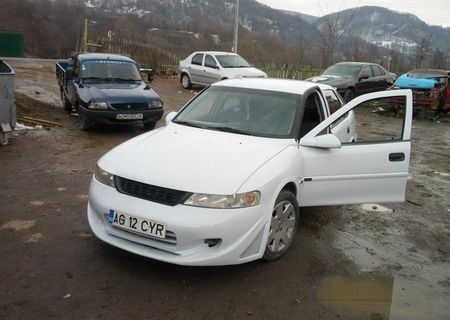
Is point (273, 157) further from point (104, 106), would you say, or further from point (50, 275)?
point (104, 106)

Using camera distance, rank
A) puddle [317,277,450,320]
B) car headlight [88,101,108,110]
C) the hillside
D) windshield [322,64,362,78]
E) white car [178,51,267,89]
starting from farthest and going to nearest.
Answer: the hillside, white car [178,51,267,89], windshield [322,64,362,78], car headlight [88,101,108,110], puddle [317,277,450,320]

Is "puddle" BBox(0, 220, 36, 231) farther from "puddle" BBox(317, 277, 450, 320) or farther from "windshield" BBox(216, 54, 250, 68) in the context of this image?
"windshield" BBox(216, 54, 250, 68)

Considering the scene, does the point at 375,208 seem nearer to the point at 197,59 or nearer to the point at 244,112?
the point at 244,112

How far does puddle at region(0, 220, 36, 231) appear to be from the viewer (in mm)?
4506

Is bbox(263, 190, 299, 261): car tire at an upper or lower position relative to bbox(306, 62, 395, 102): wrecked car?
lower

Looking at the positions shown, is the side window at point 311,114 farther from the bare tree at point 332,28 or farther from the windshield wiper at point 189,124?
the bare tree at point 332,28

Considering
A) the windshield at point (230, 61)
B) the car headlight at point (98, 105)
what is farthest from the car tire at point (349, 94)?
the car headlight at point (98, 105)

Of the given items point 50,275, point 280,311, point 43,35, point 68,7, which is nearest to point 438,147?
point 280,311

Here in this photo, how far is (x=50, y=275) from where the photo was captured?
364cm

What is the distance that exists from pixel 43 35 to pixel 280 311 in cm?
7887

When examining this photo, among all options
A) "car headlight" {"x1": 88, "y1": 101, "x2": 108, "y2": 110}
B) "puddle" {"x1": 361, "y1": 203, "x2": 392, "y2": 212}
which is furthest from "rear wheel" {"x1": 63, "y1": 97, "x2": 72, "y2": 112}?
"puddle" {"x1": 361, "y1": 203, "x2": 392, "y2": 212}

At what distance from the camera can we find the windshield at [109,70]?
1034cm

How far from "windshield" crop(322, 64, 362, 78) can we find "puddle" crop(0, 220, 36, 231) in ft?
46.5

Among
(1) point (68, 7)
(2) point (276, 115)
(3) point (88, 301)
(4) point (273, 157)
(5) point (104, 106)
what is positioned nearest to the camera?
(3) point (88, 301)
